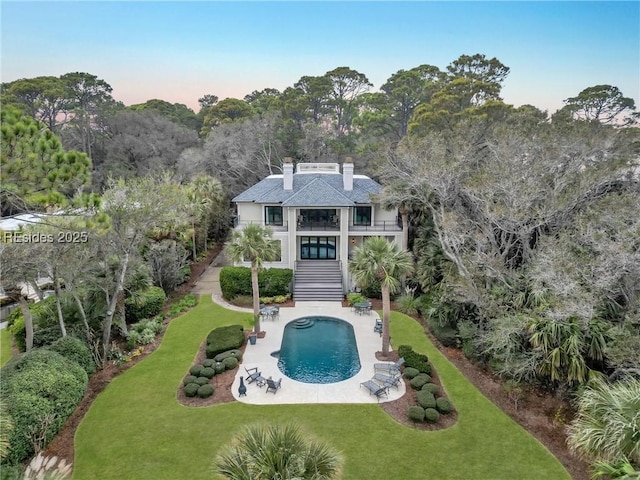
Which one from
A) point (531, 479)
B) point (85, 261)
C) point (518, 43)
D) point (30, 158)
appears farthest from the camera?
point (518, 43)

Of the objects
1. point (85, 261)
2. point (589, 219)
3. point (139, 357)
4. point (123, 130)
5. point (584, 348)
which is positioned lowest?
point (139, 357)

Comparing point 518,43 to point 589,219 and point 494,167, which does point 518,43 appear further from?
point 589,219

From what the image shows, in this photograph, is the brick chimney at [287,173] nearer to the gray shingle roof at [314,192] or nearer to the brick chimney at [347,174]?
the gray shingle roof at [314,192]

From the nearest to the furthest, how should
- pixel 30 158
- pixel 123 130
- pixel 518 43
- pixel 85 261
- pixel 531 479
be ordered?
pixel 30 158, pixel 531 479, pixel 85 261, pixel 518 43, pixel 123 130

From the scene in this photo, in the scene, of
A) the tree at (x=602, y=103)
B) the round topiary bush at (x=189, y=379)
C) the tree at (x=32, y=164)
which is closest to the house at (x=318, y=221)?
the round topiary bush at (x=189, y=379)

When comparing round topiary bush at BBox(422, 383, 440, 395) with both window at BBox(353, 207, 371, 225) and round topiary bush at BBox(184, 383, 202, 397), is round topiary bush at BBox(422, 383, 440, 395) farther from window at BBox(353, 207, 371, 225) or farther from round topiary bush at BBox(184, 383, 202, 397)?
window at BBox(353, 207, 371, 225)

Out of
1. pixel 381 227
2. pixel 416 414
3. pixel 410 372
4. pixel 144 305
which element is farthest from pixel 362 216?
pixel 416 414

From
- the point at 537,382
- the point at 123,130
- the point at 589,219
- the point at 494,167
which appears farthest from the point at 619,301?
the point at 123,130
